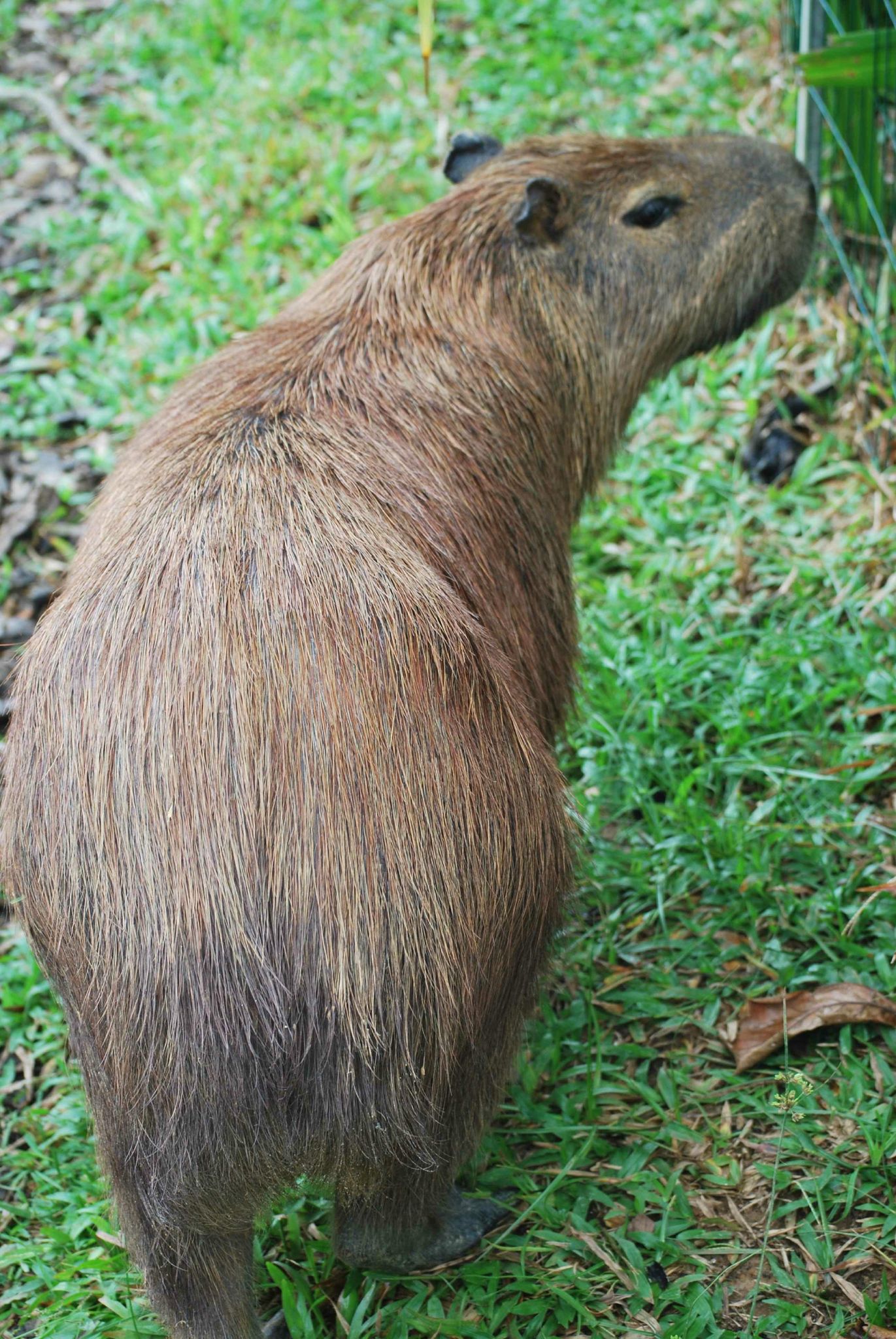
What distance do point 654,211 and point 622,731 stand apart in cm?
147

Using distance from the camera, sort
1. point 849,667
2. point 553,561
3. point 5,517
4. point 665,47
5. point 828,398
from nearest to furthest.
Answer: point 553,561 → point 849,667 → point 828,398 → point 5,517 → point 665,47

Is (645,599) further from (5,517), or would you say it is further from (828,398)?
(5,517)

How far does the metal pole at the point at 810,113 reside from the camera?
4.42 metres

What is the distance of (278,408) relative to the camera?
2.82 metres

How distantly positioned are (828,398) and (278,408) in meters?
2.69

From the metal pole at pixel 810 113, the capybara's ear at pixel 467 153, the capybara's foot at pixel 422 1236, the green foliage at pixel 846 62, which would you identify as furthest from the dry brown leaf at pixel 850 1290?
the metal pole at pixel 810 113

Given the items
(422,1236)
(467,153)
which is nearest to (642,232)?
(467,153)

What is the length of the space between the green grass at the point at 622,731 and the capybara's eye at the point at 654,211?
4.03 feet

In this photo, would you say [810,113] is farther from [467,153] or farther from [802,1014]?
[802,1014]

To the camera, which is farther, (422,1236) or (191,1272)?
(422,1236)

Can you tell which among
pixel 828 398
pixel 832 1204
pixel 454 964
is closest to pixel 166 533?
pixel 454 964

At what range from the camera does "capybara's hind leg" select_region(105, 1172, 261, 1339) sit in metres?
2.39

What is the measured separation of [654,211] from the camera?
3615 mm

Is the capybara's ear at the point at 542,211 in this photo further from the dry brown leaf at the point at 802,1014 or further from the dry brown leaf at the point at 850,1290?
the dry brown leaf at the point at 850,1290
